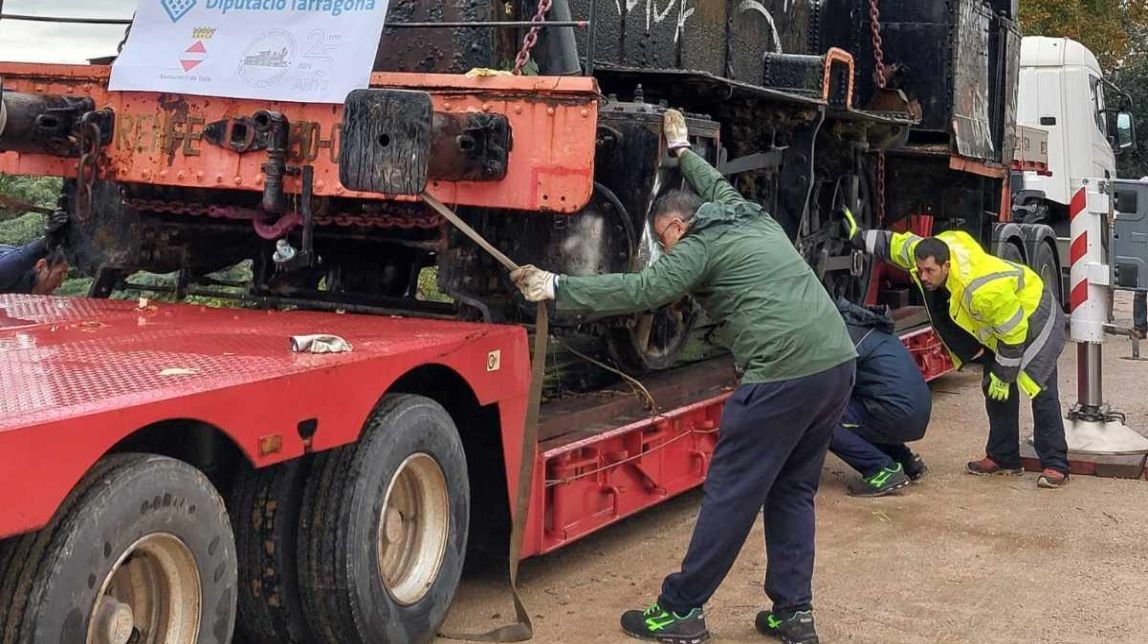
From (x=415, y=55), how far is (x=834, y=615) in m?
2.95

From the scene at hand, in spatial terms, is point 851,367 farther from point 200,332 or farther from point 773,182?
point 773,182

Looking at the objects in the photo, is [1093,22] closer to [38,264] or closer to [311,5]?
[311,5]

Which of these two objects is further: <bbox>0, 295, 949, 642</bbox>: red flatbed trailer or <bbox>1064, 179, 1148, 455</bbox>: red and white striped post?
<bbox>1064, 179, 1148, 455</bbox>: red and white striped post

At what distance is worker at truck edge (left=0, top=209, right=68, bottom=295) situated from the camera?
5.80m

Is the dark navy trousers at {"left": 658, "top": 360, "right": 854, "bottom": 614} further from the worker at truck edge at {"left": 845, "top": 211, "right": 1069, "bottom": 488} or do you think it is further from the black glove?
the black glove

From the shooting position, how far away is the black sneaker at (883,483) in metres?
7.32

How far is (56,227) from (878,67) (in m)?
5.91

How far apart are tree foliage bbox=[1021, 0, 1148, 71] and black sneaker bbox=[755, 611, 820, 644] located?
21.8 metres

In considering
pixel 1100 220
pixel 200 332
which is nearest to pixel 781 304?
pixel 200 332

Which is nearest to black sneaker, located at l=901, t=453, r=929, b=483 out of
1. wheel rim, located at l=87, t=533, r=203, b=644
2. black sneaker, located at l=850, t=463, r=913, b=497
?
black sneaker, located at l=850, t=463, r=913, b=497

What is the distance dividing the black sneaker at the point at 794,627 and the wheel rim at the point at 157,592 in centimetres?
225

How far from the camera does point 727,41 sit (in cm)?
809

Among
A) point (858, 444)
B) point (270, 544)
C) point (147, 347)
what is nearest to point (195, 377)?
point (147, 347)

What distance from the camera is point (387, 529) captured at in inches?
177
